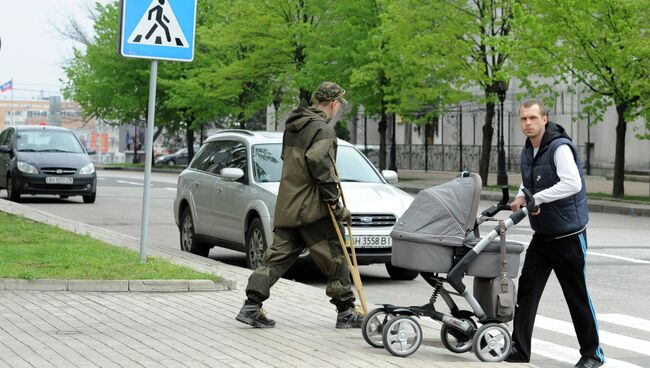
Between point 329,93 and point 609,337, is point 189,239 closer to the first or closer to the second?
point 329,93

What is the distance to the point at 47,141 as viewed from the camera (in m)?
28.3

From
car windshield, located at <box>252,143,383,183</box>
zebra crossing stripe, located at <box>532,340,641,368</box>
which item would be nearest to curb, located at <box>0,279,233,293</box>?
car windshield, located at <box>252,143,383,183</box>

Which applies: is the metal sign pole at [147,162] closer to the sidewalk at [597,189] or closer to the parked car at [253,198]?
the parked car at [253,198]

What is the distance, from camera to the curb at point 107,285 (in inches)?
436

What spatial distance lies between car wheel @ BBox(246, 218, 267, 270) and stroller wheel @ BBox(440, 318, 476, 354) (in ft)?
17.6

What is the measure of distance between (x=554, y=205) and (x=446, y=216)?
71cm

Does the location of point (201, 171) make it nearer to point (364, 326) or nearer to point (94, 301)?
point (94, 301)

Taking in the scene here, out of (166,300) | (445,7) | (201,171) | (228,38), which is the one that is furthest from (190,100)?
(166,300)

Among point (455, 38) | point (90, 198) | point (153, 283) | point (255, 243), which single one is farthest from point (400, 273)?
point (455, 38)

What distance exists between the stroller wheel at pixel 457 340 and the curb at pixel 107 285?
3.74 meters

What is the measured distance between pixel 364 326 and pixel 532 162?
1.58 metres

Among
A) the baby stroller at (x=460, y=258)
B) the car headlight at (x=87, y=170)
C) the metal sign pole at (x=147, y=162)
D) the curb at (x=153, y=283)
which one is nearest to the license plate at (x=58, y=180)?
the car headlight at (x=87, y=170)

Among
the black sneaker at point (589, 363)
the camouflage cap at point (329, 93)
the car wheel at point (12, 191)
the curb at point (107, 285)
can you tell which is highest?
the camouflage cap at point (329, 93)

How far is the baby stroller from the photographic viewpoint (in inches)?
307
